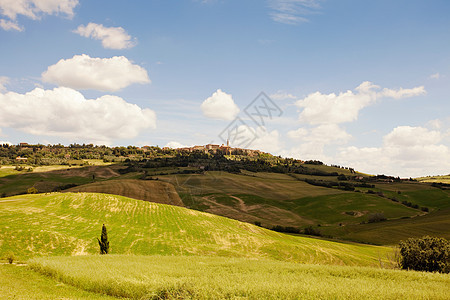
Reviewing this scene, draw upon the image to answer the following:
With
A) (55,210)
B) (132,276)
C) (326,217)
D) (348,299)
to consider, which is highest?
(348,299)

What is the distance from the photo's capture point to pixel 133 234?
187 ft

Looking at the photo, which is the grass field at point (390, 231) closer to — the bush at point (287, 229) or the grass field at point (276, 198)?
the grass field at point (276, 198)

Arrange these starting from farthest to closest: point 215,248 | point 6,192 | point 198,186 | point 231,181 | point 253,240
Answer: point 231,181 → point 198,186 → point 6,192 → point 253,240 → point 215,248

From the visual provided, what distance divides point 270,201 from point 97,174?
112673 millimetres

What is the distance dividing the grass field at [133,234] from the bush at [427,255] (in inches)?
582

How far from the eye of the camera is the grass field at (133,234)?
155 ft

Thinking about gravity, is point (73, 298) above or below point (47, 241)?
above

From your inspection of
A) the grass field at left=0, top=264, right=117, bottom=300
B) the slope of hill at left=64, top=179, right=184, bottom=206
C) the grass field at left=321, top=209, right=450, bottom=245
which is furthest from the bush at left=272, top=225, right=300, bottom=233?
the grass field at left=0, top=264, right=117, bottom=300

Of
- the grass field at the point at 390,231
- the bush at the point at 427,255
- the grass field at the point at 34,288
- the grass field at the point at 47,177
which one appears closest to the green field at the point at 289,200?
the grass field at the point at 390,231

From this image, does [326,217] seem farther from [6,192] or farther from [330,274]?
[6,192]

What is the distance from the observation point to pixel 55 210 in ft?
207

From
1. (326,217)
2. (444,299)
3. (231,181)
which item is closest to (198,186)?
(231,181)

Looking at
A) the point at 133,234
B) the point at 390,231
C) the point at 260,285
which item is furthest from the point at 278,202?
the point at 260,285

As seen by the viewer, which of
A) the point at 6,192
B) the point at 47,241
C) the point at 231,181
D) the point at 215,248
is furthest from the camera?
the point at 231,181
